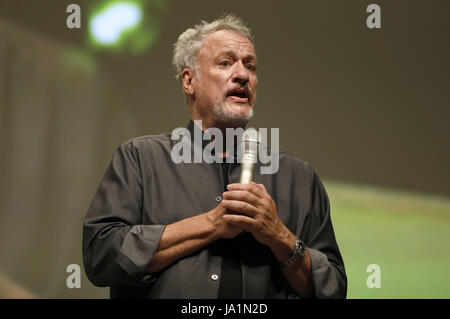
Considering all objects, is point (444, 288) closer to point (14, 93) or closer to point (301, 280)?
point (301, 280)

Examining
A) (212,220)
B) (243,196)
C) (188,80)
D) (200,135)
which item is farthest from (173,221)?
(188,80)

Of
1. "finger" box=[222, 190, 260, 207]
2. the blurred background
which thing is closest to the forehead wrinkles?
"finger" box=[222, 190, 260, 207]

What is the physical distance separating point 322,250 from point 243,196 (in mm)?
409

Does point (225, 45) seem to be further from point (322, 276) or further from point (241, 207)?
point (322, 276)

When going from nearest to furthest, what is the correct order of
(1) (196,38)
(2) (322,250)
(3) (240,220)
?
1. (3) (240,220)
2. (2) (322,250)
3. (1) (196,38)

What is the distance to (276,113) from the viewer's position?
272cm

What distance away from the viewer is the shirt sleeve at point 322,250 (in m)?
1.53

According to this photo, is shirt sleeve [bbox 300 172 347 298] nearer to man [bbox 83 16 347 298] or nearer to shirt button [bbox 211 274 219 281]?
man [bbox 83 16 347 298]

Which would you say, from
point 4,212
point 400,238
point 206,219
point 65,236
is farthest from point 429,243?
point 4,212

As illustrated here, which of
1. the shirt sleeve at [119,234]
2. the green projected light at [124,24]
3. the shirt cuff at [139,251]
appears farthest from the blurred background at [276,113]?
the shirt cuff at [139,251]

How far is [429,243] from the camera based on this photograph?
8.64 feet

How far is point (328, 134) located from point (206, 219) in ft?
4.68

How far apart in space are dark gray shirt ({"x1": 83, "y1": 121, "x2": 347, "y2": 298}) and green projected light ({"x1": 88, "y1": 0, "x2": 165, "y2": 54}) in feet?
3.29

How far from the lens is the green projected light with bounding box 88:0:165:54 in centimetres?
259
